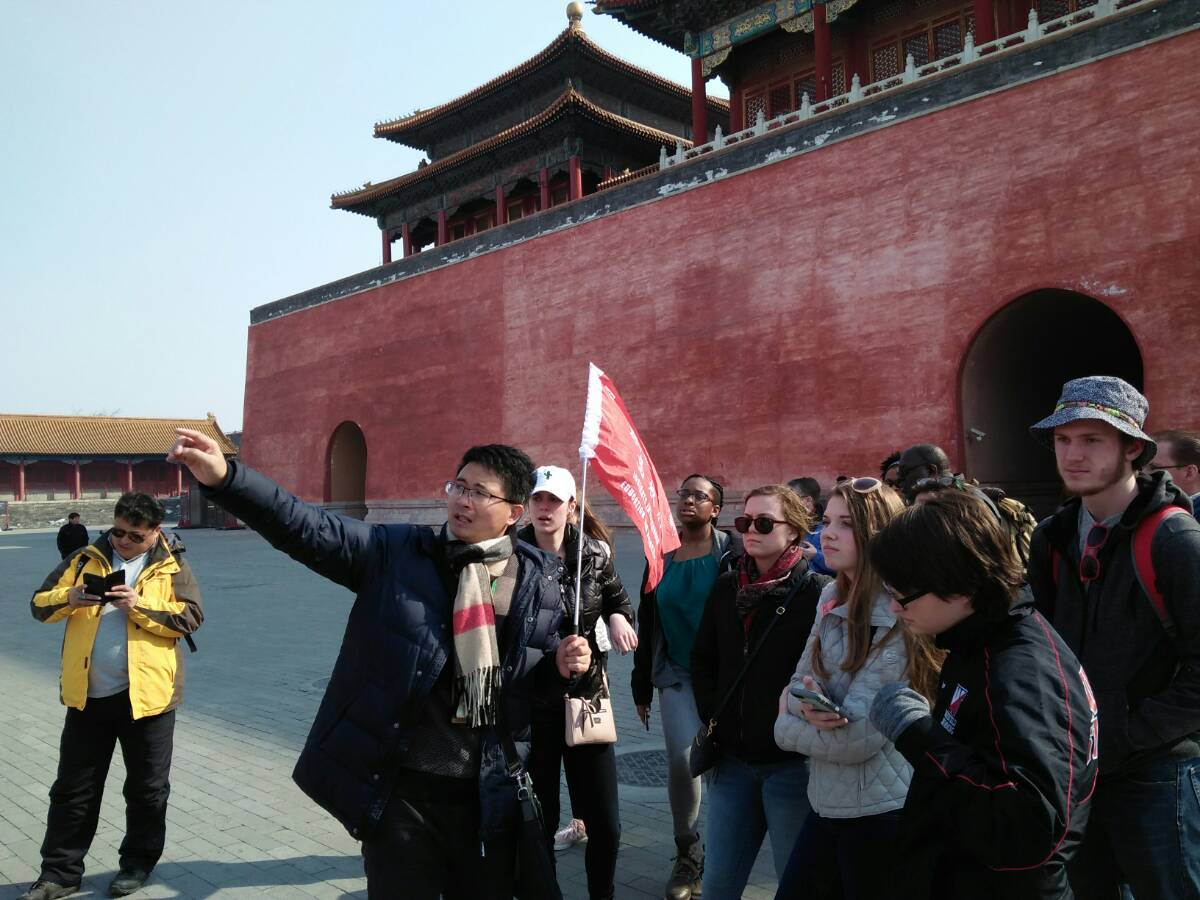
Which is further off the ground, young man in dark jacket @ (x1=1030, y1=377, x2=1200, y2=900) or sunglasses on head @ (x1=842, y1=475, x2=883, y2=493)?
sunglasses on head @ (x1=842, y1=475, x2=883, y2=493)

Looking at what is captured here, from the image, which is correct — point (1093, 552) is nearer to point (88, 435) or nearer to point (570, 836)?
point (570, 836)

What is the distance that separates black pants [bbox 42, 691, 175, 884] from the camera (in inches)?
124

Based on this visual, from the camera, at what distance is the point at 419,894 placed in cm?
202

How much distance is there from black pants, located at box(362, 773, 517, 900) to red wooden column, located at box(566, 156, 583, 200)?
1837 centimetres

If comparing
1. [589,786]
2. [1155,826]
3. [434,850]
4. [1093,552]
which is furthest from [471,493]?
[1155,826]

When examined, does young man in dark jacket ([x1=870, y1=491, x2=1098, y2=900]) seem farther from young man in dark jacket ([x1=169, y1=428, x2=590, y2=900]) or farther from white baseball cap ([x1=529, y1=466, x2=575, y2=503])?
white baseball cap ([x1=529, y1=466, x2=575, y2=503])

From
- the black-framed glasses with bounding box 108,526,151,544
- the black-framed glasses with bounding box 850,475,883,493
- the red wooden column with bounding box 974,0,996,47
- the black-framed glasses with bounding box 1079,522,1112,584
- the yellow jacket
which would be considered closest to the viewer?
the black-framed glasses with bounding box 1079,522,1112,584

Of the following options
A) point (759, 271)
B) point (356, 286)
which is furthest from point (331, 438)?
point (759, 271)

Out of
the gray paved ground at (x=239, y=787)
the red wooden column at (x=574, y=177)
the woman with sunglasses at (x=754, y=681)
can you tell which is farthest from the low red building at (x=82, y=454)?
the woman with sunglasses at (x=754, y=681)

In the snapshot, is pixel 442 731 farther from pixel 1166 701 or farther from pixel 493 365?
pixel 493 365

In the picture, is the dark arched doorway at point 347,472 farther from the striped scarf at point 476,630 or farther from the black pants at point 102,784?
the striped scarf at point 476,630

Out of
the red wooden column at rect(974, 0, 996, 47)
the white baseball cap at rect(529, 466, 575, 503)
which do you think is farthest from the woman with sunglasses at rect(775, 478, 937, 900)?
the red wooden column at rect(974, 0, 996, 47)

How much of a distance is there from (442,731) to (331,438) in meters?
21.9

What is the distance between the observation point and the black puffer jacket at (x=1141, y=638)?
200 centimetres
